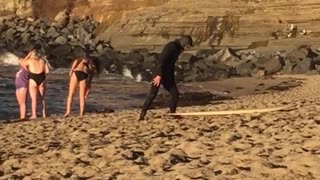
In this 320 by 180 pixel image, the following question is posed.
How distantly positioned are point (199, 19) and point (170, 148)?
24794 millimetres

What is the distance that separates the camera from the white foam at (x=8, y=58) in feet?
95.0

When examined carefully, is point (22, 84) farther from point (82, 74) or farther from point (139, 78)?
point (139, 78)

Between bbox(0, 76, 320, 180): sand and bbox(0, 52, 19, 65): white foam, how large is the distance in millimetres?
20300

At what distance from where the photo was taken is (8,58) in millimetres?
29531

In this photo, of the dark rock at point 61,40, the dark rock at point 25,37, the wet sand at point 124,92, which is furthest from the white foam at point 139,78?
the dark rock at point 25,37

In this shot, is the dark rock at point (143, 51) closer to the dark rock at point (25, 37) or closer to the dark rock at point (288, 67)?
the dark rock at point (288, 67)

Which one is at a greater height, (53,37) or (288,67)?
(53,37)

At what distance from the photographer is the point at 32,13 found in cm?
4481

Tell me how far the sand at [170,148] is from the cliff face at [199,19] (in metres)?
20.3

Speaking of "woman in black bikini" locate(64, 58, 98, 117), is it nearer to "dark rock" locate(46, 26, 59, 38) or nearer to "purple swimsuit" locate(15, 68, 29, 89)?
"purple swimsuit" locate(15, 68, 29, 89)

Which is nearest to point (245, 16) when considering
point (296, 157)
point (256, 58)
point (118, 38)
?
point (256, 58)

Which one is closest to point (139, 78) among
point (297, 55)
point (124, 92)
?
point (124, 92)

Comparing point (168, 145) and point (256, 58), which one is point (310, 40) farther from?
point (168, 145)

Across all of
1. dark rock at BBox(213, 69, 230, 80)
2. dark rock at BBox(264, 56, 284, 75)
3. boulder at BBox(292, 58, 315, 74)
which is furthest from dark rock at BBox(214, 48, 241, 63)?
boulder at BBox(292, 58, 315, 74)
